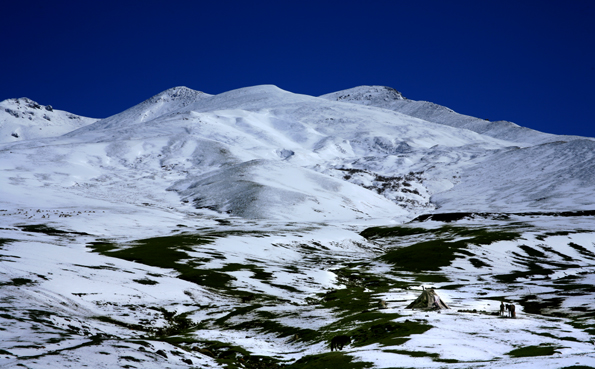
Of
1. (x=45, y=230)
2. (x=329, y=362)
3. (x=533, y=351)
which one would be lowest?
(x=329, y=362)

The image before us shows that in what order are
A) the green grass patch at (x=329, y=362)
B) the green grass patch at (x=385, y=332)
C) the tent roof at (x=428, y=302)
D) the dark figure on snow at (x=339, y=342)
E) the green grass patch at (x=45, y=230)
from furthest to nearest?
the green grass patch at (x=45, y=230), the tent roof at (x=428, y=302), the dark figure on snow at (x=339, y=342), the green grass patch at (x=385, y=332), the green grass patch at (x=329, y=362)

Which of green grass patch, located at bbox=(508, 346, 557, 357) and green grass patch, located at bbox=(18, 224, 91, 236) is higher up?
green grass patch, located at bbox=(18, 224, 91, 236)

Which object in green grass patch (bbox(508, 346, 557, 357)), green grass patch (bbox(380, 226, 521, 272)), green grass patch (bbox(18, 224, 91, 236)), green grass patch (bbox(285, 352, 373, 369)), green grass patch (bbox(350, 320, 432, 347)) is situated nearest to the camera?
green grass patch (bbox(285, 352, 373, 369))

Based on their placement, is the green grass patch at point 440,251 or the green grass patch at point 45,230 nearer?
the green grass patch at point 440,251

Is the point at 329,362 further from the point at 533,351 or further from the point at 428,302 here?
the point at 428,302

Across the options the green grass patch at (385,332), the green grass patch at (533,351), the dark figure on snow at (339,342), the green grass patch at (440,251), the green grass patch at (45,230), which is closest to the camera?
the green grass patch at (533,351)

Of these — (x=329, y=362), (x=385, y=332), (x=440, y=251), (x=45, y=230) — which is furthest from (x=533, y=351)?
(x=45, y=230)

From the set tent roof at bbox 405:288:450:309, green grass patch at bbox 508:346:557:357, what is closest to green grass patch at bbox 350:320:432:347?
green grass patch at bbox 508:346:557:357

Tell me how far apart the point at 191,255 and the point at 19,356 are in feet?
287

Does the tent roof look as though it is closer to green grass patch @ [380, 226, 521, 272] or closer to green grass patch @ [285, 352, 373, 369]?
green grass patch @ [285, 352, 373, 369]

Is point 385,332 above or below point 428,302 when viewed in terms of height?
below

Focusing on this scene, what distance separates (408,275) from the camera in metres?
120

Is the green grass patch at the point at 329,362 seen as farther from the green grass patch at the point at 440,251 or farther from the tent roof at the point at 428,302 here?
the green grass patch at the point at 440,251

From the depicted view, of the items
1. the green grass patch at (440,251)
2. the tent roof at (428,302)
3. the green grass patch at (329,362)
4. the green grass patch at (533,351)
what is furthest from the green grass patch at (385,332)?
the green grass patch at (440,251)
